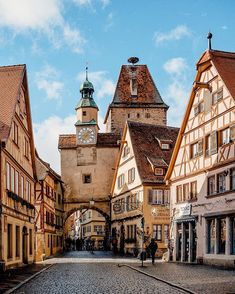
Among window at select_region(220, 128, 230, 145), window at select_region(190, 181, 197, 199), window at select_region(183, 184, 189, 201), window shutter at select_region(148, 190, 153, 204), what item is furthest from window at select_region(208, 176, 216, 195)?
window shutter at select_region(148, 190, 153, 204)

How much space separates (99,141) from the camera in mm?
65875

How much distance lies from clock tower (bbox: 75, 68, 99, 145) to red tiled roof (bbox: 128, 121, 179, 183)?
486 inches

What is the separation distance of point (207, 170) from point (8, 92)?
11756mm

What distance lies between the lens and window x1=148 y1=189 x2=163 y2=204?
4731 cm

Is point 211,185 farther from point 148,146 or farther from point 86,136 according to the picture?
point 86,136

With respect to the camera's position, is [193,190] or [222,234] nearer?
[222,234]

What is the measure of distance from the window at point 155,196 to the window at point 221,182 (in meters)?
16.1

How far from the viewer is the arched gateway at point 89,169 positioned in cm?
6475

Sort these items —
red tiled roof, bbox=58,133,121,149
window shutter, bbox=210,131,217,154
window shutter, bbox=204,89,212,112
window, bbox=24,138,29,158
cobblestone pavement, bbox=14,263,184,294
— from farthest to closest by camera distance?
red tiled roof, bbox=58,133,121,149 < window, bbox=24,138,29,158 < window shutter, bbox=204,89,212,112 < window shutter, bbox=210,131,217,154 < cobblestone pavement, bbox=14,263,184,294

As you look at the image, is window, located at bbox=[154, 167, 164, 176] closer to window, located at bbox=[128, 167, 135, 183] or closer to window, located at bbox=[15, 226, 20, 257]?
window, located at bbox=[128, 167, 135, 183]

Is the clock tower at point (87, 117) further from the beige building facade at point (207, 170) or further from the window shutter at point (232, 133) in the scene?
the window shutter at point (232, 133)

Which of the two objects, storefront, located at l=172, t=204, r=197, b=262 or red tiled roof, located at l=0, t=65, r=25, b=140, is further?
storefront, located at l=172, t=204, r=197, b=262

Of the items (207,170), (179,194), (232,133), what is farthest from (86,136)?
(232,133)

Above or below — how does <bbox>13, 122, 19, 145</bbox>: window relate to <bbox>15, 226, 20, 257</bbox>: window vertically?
above
